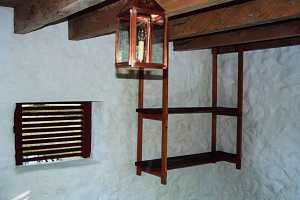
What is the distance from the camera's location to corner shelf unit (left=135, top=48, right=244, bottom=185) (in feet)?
8.83

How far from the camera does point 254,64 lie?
3.22 meters

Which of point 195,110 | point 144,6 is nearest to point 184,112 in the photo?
point 195,110

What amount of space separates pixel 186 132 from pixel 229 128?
46 cm

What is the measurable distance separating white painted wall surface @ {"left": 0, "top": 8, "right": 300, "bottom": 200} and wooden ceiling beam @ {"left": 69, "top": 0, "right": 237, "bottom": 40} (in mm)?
171

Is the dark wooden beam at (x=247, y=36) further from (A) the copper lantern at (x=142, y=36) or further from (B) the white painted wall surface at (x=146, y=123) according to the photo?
(A) the copper lantern at (x=142, y=36)

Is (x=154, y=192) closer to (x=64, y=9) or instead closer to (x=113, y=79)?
(x=113, y=79)

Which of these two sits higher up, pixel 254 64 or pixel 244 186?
pixel 254 64

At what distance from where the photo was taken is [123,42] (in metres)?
1.37

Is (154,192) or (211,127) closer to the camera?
(154,192)

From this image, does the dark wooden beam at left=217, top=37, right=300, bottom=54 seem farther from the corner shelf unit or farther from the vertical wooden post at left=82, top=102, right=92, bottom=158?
the vertical wooden post at left=82, top=102, right=92, bottom=158

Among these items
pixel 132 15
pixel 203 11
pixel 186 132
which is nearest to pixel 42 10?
pixel 132 15

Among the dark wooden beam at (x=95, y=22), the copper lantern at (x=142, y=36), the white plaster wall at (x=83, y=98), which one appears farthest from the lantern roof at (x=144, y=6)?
the white plaster wall at (x=83, y=98)

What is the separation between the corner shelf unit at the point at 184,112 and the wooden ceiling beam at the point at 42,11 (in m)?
1.09

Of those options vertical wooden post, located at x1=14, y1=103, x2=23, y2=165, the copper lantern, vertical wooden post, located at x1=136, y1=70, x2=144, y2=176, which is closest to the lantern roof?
the copper lantern
